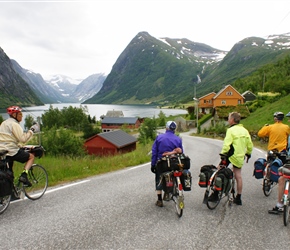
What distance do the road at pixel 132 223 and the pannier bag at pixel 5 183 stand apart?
1.51 feet

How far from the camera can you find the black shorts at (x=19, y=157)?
5991 millimetres

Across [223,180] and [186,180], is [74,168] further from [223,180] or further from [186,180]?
[223,180]

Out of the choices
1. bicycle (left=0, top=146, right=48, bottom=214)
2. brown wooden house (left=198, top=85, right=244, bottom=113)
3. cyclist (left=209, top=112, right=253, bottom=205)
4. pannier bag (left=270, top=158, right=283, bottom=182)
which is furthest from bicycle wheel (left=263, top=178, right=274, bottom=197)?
brown wooden house (left=198, top=85, right=244, bottom=113)

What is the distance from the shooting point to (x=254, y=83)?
98000mm

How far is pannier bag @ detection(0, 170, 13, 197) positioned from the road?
0.46 m

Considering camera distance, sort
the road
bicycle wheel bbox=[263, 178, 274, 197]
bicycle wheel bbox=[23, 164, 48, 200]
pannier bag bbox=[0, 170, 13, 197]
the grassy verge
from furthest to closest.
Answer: the grassy verge → bicycle wheel bbox=[263, 178, 274, 197] → bicycle wheel bbox=[23, 164, 48, 200] → pannier bag bbox=[0, 170, 13, 197] → the road

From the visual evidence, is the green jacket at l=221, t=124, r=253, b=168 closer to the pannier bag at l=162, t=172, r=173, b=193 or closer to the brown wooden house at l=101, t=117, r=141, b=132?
the pannier bag at l=162, t=172, r=173, b=193

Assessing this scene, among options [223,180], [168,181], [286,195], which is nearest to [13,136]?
[168,181]

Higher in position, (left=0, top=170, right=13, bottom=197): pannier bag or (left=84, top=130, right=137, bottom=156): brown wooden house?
(left=0, top=170, right=13, bottom=197): pannier bag

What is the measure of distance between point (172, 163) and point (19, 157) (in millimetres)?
3656

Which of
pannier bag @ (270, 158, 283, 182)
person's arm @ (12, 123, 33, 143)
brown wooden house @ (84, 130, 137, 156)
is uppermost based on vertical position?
person's arm @ (12, 123, 33, 143)

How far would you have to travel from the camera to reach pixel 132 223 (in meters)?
5.02

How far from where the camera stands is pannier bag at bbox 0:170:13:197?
5.29 m

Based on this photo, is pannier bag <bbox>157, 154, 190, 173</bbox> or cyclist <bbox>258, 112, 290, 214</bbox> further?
cyclist <bbox>258, 112, 290, 214</bbox>
